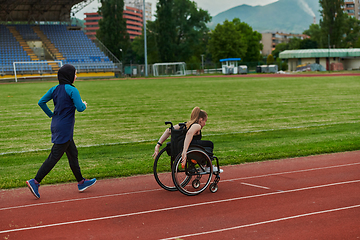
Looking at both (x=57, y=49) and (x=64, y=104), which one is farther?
(x=57, y=49)

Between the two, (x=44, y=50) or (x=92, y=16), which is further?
(x=92, y=16)

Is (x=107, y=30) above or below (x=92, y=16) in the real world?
below

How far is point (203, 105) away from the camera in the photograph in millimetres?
19234

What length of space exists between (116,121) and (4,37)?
1885 inches

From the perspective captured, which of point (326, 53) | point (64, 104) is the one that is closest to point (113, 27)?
point (326, 53)

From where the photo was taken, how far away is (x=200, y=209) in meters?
5.46

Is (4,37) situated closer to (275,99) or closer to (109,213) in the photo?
(275,99)

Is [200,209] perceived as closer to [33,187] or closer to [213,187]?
[213,187]

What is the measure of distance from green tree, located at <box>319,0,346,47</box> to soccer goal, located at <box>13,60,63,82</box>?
54.8 meters

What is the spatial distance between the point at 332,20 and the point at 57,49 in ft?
174

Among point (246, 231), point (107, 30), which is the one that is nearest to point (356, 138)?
point (246, 231)

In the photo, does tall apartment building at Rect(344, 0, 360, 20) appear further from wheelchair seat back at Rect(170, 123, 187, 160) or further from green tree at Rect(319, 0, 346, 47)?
wheelchair seat back at Rect(170, 123, 187, 160)

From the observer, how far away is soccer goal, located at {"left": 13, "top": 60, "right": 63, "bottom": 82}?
48.8 meters

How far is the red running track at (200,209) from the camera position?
466 cm
